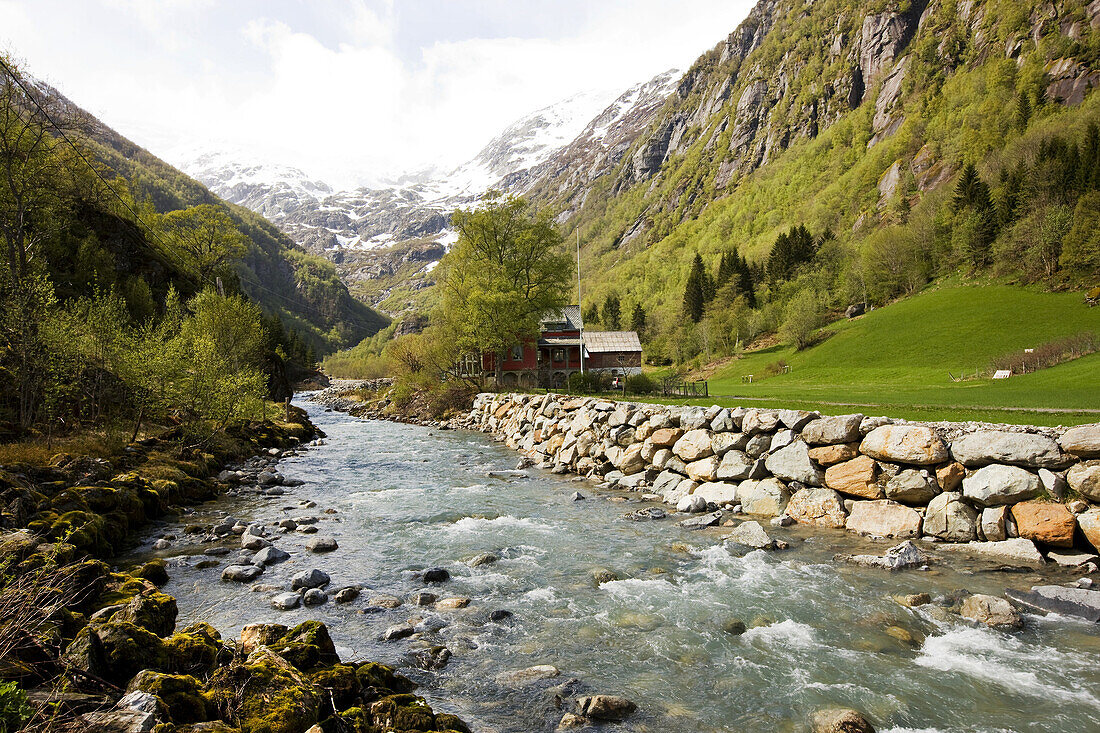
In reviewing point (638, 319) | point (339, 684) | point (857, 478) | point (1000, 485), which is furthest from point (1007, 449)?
point (638, 319)

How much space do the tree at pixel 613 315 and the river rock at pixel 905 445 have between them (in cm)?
10172

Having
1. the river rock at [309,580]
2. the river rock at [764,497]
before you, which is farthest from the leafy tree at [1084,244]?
the river rock at [309,580]

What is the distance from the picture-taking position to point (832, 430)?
14.2m

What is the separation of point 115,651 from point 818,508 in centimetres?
1442

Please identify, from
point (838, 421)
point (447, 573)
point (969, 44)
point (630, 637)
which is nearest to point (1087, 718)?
point (630, 637)

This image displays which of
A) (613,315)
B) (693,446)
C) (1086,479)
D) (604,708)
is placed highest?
(613,315)

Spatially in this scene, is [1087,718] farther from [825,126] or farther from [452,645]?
[825,126]

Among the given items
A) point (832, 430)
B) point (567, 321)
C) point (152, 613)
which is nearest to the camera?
point (152, 613)

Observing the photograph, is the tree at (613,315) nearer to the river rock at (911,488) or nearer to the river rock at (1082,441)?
the river rock at (911,488)

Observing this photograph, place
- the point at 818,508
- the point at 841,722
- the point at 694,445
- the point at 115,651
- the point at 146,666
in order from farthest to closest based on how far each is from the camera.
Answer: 1. the point at 694,445
2. the point at 818,508
3. the point at 841,722
4. the point at 146,666
5. the point at 115,651

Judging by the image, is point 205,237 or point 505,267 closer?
point 505,267

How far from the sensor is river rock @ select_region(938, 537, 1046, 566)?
9.95 metres

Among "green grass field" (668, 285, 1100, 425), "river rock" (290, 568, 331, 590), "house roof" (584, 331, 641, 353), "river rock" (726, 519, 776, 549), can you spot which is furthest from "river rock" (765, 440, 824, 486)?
"house roof" (584, 331, 641, 353)

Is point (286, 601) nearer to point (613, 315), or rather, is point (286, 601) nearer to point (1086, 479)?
point (1086, 479)
